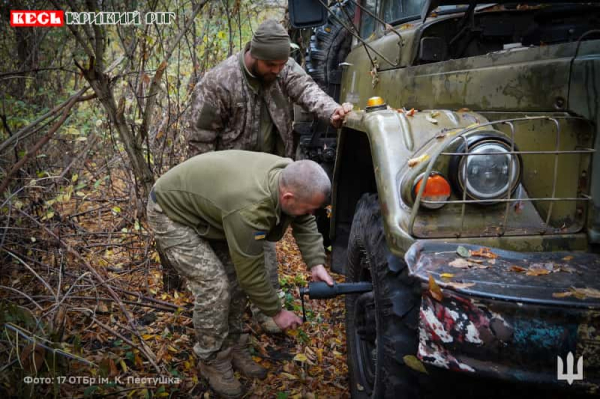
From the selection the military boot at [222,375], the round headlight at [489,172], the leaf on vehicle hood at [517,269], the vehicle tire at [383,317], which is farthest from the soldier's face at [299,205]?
the military boot at [222,375]

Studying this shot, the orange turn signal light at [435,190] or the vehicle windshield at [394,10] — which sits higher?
the vehicle windshield at [394,10]

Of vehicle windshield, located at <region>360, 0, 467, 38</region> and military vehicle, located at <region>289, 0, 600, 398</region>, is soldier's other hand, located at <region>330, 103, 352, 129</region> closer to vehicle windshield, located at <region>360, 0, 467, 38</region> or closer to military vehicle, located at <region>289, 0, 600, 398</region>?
military vehicle, located at <region>289, 0, 600, 398</region>

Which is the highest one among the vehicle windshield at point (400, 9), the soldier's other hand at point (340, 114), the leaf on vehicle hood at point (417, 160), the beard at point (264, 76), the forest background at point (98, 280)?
the vehicle windshield at point (400, 9)

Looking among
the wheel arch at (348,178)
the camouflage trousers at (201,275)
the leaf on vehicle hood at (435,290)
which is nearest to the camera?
the leaf on vehicle hood at (435,290)

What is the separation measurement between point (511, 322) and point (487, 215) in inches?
21.3

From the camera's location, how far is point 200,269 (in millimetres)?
2926

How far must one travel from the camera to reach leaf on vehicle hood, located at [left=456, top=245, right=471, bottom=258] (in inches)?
74.0

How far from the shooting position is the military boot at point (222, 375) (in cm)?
304

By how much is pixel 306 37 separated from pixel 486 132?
5.02 m

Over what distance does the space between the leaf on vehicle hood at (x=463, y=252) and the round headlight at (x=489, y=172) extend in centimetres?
24

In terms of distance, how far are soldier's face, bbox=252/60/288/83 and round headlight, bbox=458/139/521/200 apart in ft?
6.26

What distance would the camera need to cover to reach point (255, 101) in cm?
376

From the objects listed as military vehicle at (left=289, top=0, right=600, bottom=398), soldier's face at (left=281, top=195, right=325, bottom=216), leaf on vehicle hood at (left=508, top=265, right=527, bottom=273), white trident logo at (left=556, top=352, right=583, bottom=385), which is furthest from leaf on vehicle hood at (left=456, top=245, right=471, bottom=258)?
soldier's face at (left=281, top=195, right=325, bottom=216)

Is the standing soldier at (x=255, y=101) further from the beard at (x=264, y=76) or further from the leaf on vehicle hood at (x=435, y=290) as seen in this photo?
the leaf on vehicle hood at (x=435, y=290)
